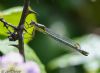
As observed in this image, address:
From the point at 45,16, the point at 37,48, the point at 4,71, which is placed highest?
the point at 45,16

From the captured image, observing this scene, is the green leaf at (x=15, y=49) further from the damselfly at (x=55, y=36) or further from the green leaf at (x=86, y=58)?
the green leaf at (x=86, y=58)

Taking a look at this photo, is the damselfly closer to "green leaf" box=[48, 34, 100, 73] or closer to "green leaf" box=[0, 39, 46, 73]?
"green leaf" box=[0, 39, 46, 73]

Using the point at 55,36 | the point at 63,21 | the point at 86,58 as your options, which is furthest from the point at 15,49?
the point at 63,21

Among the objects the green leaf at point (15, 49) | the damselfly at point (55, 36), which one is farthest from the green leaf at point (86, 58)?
the damselfly at point (55, 36)

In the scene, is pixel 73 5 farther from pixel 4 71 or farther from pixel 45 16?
pixel 4 71

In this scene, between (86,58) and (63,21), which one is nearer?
(86,58)

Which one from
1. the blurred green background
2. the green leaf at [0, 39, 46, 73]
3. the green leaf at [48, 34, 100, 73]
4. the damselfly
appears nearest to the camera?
the damselfly

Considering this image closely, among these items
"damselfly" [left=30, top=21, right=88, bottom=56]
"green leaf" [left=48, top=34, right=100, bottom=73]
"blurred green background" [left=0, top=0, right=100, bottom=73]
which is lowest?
"damselfly" [left=30, top=21, right=88, bottom=56]

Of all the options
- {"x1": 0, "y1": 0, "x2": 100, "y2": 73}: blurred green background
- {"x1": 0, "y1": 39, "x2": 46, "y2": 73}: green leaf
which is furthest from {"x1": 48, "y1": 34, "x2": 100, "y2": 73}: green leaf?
{"x1": 0, "y1": 39, "x2": 46, "y2": 73}: green leaf

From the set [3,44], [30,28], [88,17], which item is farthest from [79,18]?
[30,28]

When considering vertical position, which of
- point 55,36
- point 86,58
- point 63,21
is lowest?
point 55,36

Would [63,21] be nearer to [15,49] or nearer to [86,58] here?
[86,58]
